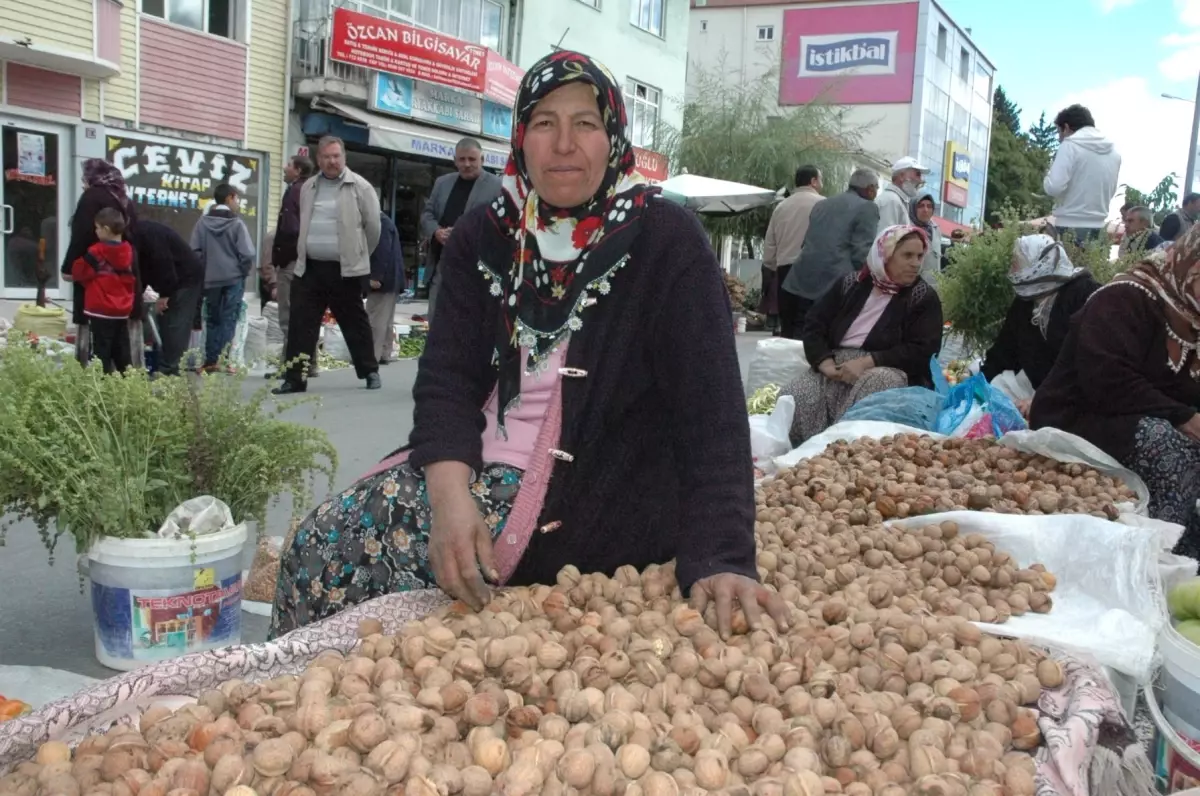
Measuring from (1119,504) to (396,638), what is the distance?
2402 mm

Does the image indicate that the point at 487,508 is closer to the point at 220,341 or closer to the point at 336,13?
the point at 220,341

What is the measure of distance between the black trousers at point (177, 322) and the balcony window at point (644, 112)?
48.1ft

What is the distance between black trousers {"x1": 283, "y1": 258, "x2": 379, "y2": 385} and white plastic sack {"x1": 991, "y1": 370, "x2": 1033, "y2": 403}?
4.04m

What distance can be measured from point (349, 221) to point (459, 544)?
5.11 metres

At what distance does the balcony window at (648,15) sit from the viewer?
64.7ft

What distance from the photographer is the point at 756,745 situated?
4.85ft

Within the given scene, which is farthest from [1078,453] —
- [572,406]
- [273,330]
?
[273,330]

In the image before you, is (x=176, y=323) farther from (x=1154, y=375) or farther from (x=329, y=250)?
(x=1154, y=375)

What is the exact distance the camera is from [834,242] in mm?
7094

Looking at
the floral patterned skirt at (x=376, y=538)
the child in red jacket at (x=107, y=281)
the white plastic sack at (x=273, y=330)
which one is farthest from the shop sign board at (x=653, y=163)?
the floral patterned skirt at (x=376, y=538)

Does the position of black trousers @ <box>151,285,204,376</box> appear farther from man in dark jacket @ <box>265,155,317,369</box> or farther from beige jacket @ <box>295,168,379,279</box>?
beige jacket @ <box>295,168,379,279</box>

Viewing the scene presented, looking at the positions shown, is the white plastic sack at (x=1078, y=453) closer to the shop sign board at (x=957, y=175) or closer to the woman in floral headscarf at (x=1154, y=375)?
the woman in floral headscarf at (x=1154, y=375)

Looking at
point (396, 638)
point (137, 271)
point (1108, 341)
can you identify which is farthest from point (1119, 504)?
point (137, 271)

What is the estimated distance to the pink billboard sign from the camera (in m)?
34.2
